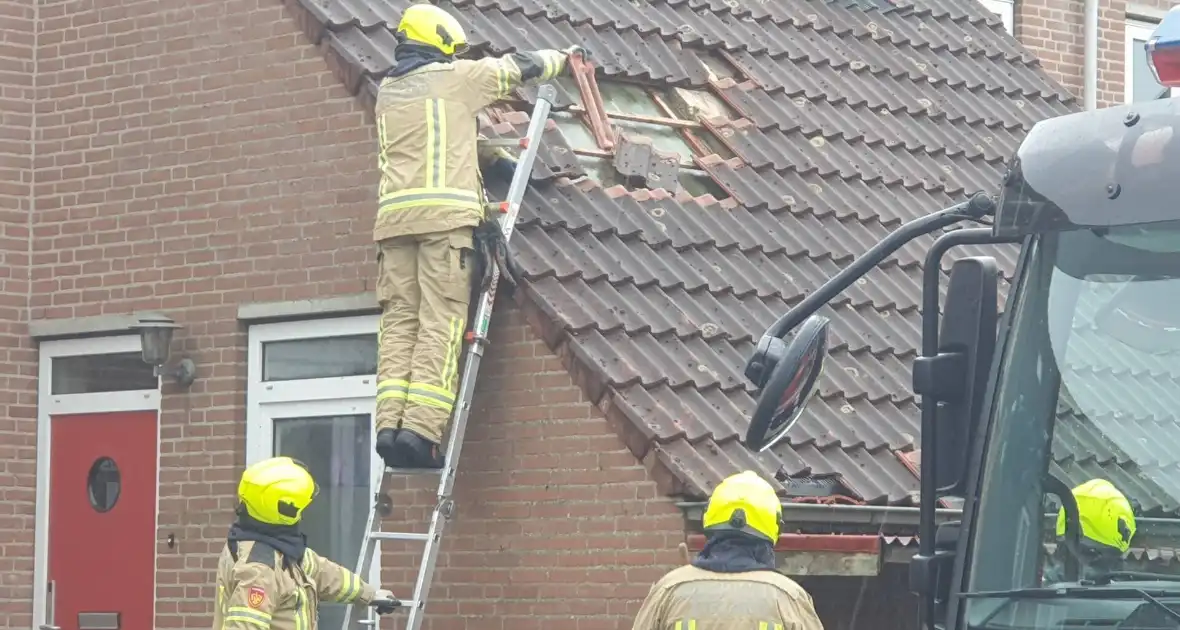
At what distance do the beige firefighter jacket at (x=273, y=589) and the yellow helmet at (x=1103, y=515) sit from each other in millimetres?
3510

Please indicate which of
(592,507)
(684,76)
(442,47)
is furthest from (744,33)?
(592,507)

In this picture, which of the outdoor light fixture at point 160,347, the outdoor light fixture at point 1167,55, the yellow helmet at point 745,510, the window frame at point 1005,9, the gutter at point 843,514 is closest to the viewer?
the outdoor light fixture at point 1167,55

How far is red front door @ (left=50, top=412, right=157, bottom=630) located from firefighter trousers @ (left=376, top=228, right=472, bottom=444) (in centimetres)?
220

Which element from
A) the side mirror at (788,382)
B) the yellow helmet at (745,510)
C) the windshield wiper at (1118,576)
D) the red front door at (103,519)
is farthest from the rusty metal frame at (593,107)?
the windshield wiper at (1118,576)

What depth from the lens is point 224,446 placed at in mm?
10117

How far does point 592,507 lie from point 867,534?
1.17m

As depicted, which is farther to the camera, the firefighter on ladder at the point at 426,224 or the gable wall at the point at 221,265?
the gable wall at the point at 221,265

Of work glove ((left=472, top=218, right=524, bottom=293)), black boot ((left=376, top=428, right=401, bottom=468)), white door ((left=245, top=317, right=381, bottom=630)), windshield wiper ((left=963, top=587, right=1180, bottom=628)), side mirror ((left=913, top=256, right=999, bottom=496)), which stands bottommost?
windshield wiper ((left=963, top=587, right=1180, bottom=628))

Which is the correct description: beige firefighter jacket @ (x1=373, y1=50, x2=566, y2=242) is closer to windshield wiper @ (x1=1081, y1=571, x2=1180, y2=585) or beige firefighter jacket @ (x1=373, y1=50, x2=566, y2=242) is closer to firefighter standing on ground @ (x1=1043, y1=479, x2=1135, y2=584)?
firefighter standing on ground @ (x1=1043, y1=479, x2=1135, y2=584)

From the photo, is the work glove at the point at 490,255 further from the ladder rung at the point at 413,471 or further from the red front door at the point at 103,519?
the red front door at the point at 103,519

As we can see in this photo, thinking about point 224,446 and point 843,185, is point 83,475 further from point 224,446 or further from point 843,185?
point 843,185

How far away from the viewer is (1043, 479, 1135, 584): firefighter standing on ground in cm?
547

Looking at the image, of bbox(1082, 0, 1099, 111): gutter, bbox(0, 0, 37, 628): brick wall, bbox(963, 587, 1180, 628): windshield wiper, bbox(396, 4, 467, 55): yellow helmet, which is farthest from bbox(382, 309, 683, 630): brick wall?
bbox(1082, 0, 1099, 111): gutter

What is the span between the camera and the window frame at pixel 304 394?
9.63 meters
